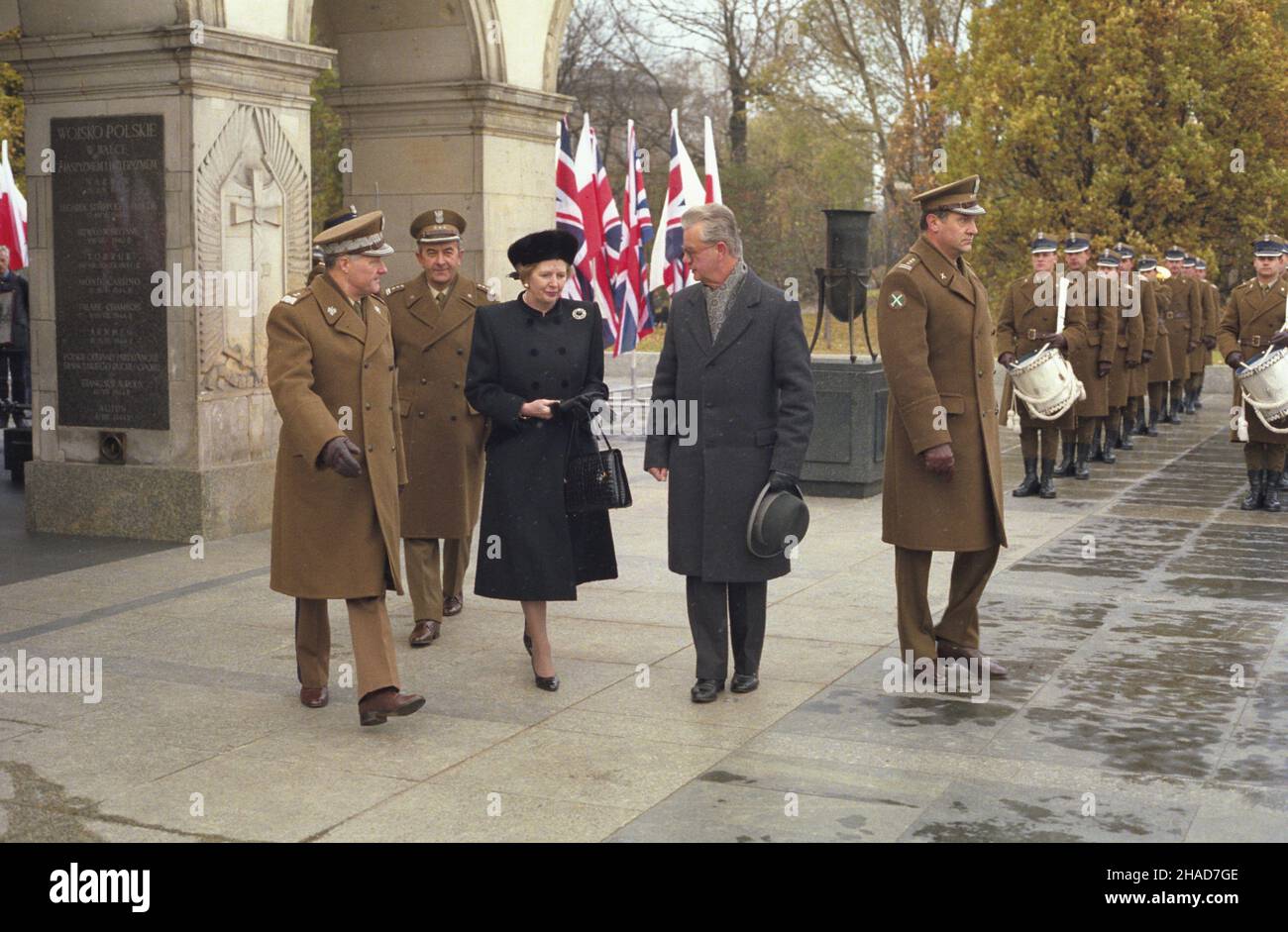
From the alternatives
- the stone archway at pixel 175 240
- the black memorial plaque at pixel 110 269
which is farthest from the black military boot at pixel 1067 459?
the black memorial plaque at pixel 110 269

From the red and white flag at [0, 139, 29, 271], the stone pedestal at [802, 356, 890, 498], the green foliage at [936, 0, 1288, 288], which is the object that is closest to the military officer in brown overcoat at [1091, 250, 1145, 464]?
the stone pedestal at [802, 356, 890, 498]

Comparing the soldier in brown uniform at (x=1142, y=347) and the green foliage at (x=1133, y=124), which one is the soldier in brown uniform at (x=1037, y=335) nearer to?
the soldier in brown uniform at (x=1142, y=347)

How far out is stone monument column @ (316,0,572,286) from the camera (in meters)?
12.9

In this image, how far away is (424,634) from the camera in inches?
294

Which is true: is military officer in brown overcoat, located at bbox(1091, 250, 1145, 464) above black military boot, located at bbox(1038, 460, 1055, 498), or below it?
A: above

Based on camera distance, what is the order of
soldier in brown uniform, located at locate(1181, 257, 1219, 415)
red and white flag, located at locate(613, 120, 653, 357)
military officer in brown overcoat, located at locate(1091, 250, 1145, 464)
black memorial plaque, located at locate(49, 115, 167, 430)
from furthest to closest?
soldier in brown uniform, located at locate(1181, 257, 1219, 415) → red and white flag, located at locate(613, 120, 653, 357) → military officer in brown overcoat, located at locate(1091, 250, 1145, 464) → black memorial plaque, located at locate(49, 115, 167, 430)

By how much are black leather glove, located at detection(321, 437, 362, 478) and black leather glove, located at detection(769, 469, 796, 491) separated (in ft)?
5.05

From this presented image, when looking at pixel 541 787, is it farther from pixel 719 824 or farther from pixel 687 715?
pixel 687 715

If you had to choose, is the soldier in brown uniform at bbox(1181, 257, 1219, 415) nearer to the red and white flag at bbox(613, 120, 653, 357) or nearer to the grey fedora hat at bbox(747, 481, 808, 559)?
the red and white flag at bbox(613, 120, 653, 357)

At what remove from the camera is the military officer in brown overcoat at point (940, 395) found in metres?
6.62

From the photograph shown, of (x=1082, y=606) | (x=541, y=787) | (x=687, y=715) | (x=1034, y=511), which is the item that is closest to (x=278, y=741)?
(x=541, y=787)

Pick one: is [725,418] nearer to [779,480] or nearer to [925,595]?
[779,480]
